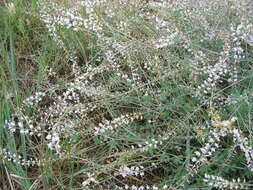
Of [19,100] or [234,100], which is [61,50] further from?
[234,100]

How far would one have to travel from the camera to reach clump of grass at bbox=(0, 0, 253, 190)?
2045 millimetres

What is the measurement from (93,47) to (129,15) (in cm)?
50

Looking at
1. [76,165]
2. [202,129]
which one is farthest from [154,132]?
[76,165]

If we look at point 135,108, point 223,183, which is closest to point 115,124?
point 135,108

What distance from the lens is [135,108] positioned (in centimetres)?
258

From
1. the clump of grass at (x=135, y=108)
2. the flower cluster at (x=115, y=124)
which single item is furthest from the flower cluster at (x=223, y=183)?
the flower cluster at (x=115, y=124)

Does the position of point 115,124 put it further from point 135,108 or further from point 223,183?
point 223,183

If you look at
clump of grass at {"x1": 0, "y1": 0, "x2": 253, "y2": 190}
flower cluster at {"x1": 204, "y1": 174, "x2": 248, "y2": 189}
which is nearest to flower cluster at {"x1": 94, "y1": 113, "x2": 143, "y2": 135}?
clump of grass at {"x1": 0, "y1": 0, "x2": 253, "y2": 190}

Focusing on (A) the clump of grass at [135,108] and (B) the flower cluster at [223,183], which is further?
(A) the clump of grass at [135,108]

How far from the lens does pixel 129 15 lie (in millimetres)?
3234

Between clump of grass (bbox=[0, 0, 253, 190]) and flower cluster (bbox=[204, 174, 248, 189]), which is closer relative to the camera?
flower cluster (bbox=[204, 174, 248, 189])

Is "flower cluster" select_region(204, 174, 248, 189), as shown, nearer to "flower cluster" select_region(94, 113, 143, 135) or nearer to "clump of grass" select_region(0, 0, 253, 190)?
"clump of grass" select_region(0, 0, 253, 190)

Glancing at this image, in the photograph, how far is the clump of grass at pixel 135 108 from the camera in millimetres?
2045

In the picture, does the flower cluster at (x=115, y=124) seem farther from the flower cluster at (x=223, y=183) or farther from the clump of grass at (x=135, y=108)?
the flower cluster at (x=223, y=183)
